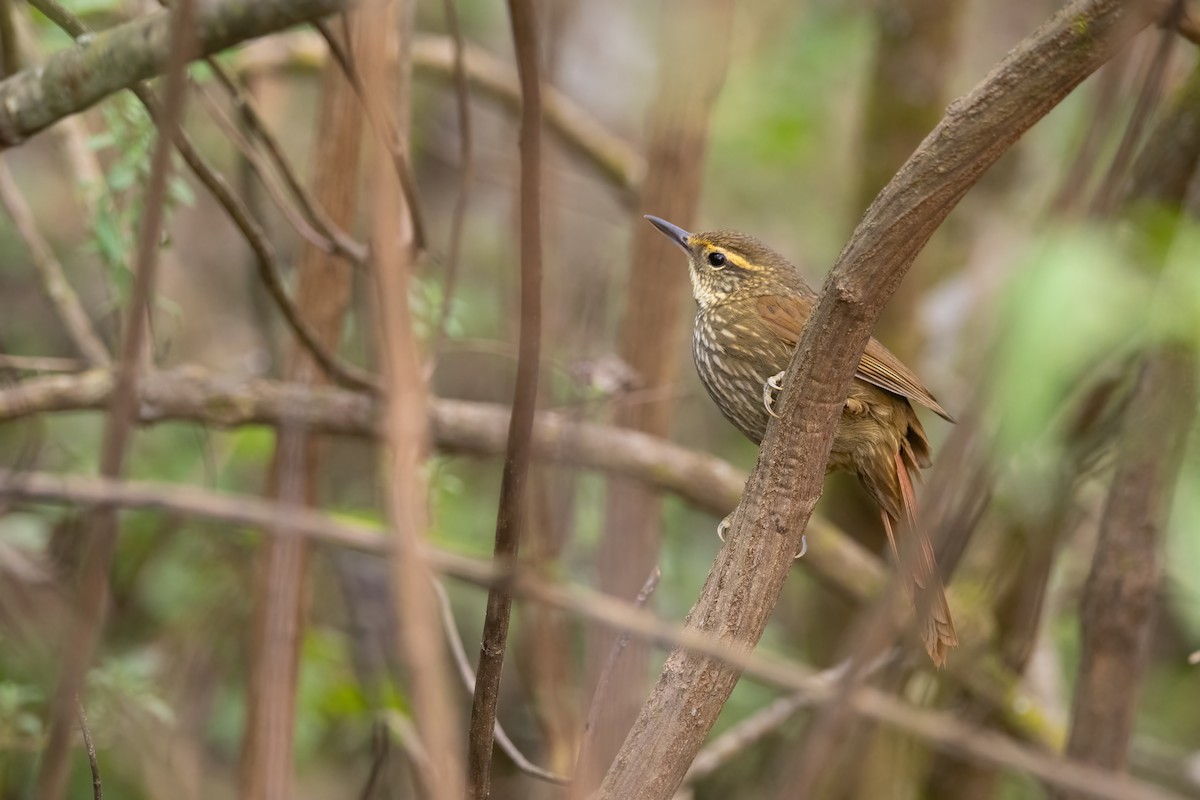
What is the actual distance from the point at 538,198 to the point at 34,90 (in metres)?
1.35

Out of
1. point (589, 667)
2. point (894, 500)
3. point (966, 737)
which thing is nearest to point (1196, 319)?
point (966, 737)

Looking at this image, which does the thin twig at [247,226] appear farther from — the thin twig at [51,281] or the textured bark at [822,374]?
the textured bark at [822,374]

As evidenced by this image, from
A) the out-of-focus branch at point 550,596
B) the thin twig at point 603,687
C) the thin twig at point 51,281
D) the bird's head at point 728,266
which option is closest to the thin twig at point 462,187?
the bird's head at point 728,266

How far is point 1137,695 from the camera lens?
312 centimetres

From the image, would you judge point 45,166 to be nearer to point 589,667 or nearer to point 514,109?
point 514,109

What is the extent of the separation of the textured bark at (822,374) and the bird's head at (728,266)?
1470mm

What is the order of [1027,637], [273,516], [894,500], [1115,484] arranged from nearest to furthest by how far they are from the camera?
[273,516] → [894,500] → [1115,484] → [1027,637]

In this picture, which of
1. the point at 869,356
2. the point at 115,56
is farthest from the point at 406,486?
the point at 869,356

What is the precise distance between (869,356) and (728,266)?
666 mm

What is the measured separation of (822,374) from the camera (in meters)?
1.74

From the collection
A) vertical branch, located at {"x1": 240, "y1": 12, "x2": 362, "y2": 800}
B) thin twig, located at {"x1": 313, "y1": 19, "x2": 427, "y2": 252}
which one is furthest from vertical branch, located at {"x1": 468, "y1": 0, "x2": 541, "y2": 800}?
vertical branch, located at {"x1": 240, "y1": 12, "x2": 362, "y2": 800}

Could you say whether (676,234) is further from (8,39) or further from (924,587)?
(924,587)

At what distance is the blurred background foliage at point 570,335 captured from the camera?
1771 millimetres

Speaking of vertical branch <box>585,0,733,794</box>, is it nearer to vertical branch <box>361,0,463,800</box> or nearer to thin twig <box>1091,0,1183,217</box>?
thin twig <box>1091,0,1183,217</box>
